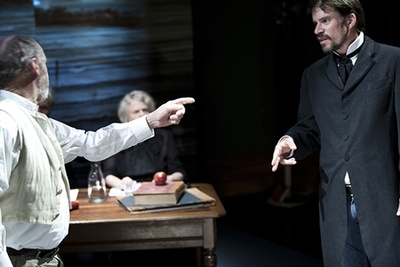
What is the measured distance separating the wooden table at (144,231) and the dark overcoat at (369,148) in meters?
0.79

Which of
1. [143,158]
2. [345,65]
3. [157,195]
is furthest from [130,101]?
[345,65]

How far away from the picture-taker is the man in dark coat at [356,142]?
2.33 metres

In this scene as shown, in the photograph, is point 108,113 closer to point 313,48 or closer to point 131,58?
point 131,58

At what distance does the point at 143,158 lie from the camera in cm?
410

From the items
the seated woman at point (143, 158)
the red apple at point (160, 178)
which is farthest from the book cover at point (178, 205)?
the seated woman at point (143, 158)

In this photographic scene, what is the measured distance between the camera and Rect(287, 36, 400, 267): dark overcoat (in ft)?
7.62

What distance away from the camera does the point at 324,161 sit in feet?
8.14

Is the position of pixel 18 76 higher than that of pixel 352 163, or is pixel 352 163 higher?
pixel 18 76

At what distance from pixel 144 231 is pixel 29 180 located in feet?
4.08

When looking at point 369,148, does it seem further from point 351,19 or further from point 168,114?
point 168,114

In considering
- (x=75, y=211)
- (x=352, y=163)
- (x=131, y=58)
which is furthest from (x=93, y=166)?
(x=131, y=58)

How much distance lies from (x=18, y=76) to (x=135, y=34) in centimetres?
308

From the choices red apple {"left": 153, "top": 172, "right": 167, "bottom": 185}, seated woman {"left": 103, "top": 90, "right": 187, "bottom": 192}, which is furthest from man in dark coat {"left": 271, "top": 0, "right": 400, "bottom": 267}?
seated woman {"left": 103, "top": 90, "right": 187, "bottom": 192}

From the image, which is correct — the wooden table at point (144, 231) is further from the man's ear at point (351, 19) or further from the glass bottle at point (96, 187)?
the man's ear at point (351, 19)
